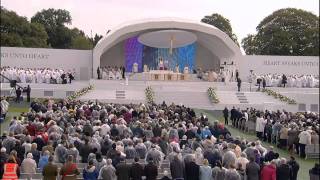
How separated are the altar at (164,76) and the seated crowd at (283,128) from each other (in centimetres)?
1595

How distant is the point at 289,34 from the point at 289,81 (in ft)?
67.4

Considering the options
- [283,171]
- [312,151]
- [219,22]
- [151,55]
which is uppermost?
[219,22]

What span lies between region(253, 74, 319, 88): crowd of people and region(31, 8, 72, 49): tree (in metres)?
37.6

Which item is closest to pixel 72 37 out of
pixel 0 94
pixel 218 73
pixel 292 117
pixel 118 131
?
pixel 218 73

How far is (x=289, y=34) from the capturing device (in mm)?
62281

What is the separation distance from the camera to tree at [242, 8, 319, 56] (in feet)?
203

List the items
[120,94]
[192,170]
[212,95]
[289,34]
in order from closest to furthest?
[192,170] → [212,95] → [120,94] → [289,34]

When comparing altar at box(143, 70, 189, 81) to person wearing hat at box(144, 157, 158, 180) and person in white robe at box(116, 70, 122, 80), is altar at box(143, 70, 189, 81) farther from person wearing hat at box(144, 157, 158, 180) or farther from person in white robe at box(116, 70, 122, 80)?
person wearing hat at box(144, 157, 158, 180)

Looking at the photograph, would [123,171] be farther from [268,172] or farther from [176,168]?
[268,172]

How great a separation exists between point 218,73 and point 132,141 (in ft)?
97.5

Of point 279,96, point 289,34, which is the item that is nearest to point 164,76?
point 279,96

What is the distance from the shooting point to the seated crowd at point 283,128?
1998 centimetres

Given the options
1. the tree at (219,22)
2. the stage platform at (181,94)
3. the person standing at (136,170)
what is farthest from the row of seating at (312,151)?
the tree at (219,22)

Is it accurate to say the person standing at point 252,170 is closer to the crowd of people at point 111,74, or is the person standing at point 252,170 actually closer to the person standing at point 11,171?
the person standing at point 11,171
